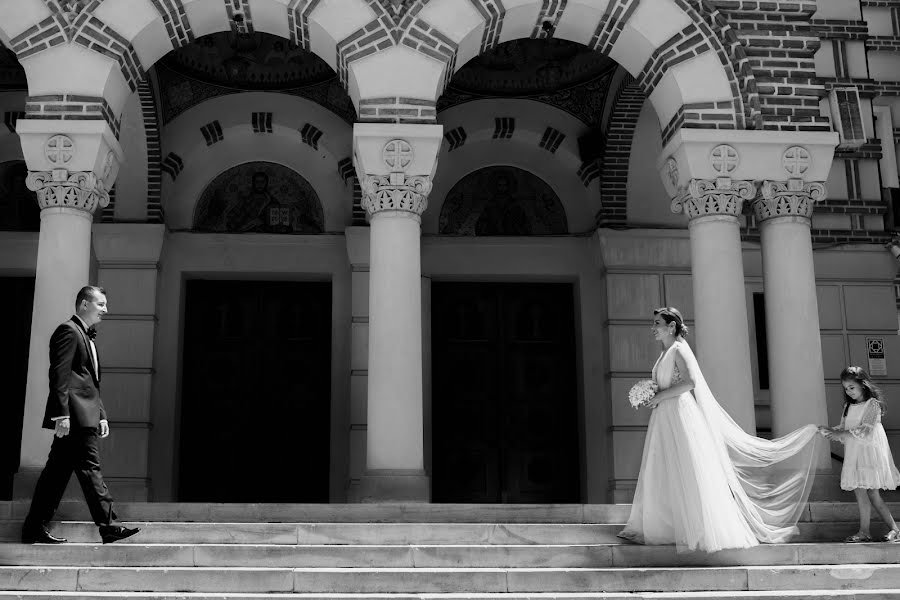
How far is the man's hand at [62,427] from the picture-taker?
6266 mm

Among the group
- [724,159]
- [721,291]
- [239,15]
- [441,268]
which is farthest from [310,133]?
[721,291]

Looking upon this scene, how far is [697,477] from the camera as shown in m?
6.43

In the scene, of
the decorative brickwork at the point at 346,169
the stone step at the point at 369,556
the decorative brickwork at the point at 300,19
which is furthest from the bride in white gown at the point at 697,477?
the decorative brickwork at the point at 346,169

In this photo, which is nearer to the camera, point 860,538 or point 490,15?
point 860,538

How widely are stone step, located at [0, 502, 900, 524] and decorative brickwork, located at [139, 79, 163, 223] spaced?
4644 millimetres

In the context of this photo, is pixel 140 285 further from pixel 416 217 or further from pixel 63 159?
pixel 416 217

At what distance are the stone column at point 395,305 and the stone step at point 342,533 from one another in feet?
4.10

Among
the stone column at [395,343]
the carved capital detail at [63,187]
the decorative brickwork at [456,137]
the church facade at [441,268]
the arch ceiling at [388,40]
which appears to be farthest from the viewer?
the decorative brickwork at [456,137]

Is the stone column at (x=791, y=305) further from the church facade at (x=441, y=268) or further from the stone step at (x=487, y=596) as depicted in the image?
the stone step at (x=487, y=596)

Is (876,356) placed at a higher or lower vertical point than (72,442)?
higher

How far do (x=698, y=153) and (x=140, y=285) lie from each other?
627 centimetres

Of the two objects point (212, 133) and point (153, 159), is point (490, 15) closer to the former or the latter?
point (212, 133)

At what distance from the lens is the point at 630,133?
11.8 m

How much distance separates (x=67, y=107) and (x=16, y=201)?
3.54 metres
